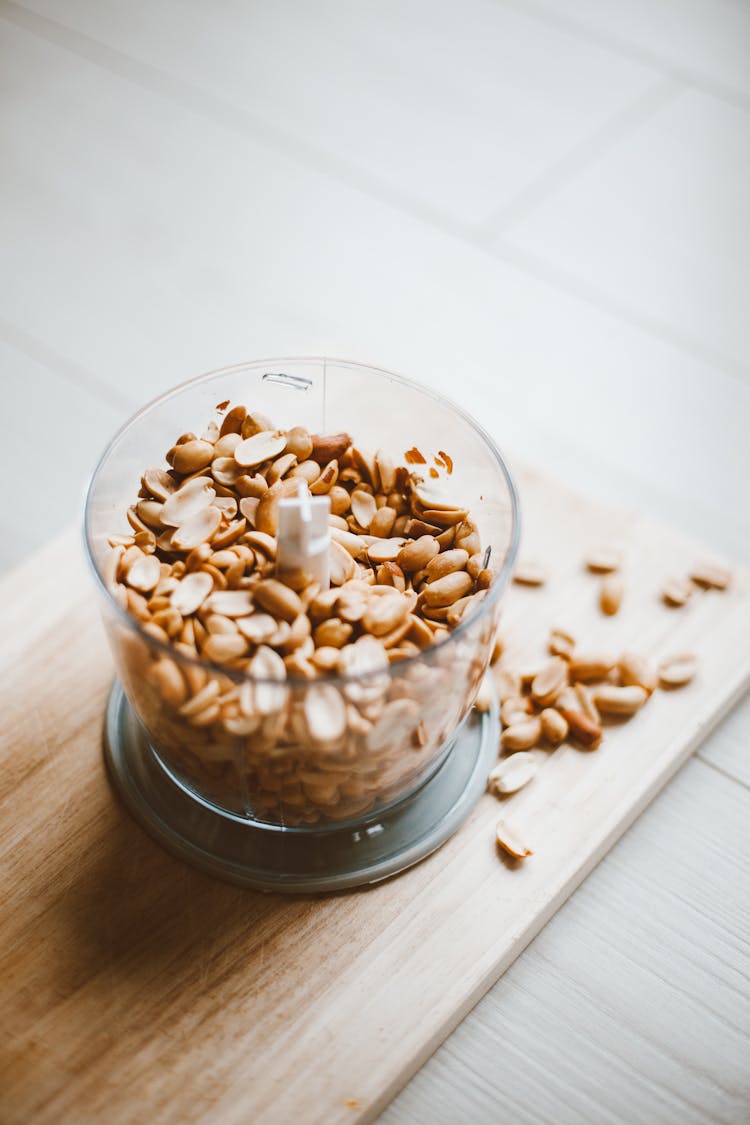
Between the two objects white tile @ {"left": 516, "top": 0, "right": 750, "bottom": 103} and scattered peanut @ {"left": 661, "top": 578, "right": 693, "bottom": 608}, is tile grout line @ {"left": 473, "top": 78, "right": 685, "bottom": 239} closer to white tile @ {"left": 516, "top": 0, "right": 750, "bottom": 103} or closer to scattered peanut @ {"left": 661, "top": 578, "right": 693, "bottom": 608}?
white tile @ {"left": 516, "top": 0, "right": 750, "bottom": 103}

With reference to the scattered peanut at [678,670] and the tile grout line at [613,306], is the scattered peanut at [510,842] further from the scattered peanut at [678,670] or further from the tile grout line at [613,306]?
the tile grout line at [613,306]

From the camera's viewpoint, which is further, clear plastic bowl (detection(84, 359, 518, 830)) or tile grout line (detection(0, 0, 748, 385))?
tile grout line (detection(0, 0, 748, 385))

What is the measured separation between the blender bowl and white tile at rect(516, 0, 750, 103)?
0.73m

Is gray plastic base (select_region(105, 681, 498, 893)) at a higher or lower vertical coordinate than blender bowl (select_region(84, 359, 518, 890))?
lower

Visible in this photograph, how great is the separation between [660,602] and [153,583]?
0.92ft

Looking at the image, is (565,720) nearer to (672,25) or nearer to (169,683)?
(169,683)

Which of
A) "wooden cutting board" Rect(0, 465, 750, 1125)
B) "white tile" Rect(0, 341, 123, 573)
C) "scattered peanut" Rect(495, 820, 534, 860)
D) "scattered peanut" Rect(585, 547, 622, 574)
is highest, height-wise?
"scattered peanut" Rect(585, 547, 622, 574)

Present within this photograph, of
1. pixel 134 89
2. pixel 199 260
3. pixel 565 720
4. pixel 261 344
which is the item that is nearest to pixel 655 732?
pixel 565 720

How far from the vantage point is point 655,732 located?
0.53 metres

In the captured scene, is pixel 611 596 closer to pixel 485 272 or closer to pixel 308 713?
pixel 308 713

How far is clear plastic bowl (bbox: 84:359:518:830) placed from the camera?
40 centimetres

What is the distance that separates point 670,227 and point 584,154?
5.2 inches

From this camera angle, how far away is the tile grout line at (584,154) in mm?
962

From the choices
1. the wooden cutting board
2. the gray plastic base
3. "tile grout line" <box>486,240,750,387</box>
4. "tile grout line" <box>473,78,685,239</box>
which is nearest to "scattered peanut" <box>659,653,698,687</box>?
the wooden cutting board
